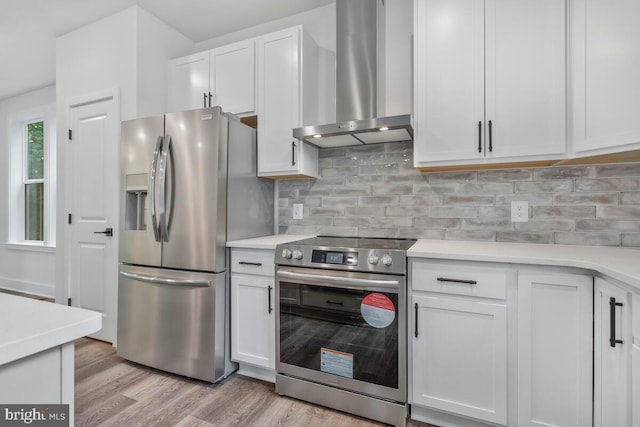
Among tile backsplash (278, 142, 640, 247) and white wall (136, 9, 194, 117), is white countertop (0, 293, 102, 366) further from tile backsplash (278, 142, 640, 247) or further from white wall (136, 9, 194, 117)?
white wall (136, 9, 194, 117)

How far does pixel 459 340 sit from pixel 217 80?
102 inches

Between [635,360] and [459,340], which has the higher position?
[635,360]

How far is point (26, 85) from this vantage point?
14.0ft

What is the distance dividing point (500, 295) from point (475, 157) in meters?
0.82

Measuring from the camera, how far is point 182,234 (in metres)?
2.22

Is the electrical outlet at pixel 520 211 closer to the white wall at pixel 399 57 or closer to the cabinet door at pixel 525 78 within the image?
the cabinet door at pixel 525 78

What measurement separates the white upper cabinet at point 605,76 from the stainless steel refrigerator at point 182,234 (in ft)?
6.85

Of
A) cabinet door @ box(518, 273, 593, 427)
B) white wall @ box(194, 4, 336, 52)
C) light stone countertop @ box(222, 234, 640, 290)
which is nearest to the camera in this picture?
light stone countertop @ box(222, 234, 640, 290)

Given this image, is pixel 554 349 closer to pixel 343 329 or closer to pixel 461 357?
pixel 461 357

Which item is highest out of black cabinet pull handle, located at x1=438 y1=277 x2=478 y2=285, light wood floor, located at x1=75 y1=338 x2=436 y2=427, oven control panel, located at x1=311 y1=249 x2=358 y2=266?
oven control panel, located at x1=311 y1=249 x2=358 y2=266

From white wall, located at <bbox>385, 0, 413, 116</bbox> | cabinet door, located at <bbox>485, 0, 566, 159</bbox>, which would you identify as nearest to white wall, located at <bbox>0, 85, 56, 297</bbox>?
white wall, located at <bbox>385, 0, 413, 116</bbox>

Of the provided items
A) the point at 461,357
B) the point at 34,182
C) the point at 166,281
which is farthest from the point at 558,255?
the point at 34,182

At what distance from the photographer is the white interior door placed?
278cm

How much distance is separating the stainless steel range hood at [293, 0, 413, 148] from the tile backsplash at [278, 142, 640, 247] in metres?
0.32
